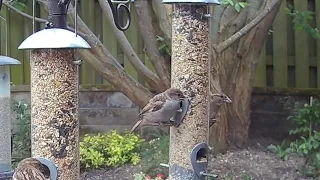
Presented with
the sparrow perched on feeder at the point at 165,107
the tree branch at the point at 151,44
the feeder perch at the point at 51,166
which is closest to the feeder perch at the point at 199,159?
the sparrow perched on feeder at the point at 165,107

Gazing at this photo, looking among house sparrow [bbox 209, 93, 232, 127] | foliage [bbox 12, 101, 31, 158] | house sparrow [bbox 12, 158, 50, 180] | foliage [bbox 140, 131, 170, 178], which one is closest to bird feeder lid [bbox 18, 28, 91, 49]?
house sparrow [bbox 12, 158, 50, 180]

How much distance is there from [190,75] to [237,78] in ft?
9.27

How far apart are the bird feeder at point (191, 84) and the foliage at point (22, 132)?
2993 millimetres

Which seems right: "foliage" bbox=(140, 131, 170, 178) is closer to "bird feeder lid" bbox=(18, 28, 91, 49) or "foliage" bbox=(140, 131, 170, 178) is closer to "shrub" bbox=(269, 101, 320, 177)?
"shrub" bbox=(269, 101, 320, 177)

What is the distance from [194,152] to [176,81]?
16.6 inches

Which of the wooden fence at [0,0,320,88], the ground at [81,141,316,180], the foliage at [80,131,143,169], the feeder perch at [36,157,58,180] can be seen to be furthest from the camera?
the wooden fence at [0,0,320,88]

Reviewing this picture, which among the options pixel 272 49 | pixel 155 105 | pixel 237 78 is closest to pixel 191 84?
pixel 155 105

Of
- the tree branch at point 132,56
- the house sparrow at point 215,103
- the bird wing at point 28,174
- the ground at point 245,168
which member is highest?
the tree branch at point 132,56

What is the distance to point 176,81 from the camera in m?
3.93

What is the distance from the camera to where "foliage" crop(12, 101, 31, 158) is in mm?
6590

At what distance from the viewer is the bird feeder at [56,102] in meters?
3.12

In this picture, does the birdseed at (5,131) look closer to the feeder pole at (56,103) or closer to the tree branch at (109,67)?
the feeder pole at (56,103)

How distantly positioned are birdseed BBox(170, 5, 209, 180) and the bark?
2327 millimetres

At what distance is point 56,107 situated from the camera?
3.17 meters
